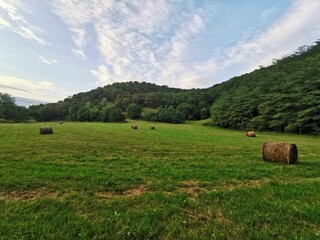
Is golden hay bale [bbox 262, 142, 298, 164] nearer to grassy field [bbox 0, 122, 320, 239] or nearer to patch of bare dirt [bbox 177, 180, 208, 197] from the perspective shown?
grassy field [bbox 0, 122, 320, 239]

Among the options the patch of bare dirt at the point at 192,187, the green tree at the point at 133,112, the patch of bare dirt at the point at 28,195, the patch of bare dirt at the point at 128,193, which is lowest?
the patch of bare dirt at the point at 192,187

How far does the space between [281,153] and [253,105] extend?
50.2 m

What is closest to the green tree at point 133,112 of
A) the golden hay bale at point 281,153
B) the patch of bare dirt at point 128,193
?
the golden hay bale at point 281,153

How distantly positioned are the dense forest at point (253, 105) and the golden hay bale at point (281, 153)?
32.0 metres

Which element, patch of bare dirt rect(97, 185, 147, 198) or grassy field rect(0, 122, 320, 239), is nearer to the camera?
grassy field rect(0, 122, 320, 239)

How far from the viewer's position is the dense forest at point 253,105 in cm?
4341

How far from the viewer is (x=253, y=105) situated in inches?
2308

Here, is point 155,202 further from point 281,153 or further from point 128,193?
point 281,153

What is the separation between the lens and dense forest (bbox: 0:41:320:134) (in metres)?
43.4

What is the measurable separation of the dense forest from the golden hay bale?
32.0 metres

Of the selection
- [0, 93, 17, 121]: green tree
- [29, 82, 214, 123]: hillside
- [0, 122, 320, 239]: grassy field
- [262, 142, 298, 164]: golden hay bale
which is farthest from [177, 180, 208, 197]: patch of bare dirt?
[0, 93, 17, 121]: green tree

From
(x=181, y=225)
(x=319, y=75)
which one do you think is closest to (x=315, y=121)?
(x=319, y=75)

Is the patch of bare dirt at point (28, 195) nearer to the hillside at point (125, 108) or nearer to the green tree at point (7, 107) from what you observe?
the hillside at point (125, 108)

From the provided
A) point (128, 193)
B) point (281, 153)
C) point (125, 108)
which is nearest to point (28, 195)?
point (128, 193)
